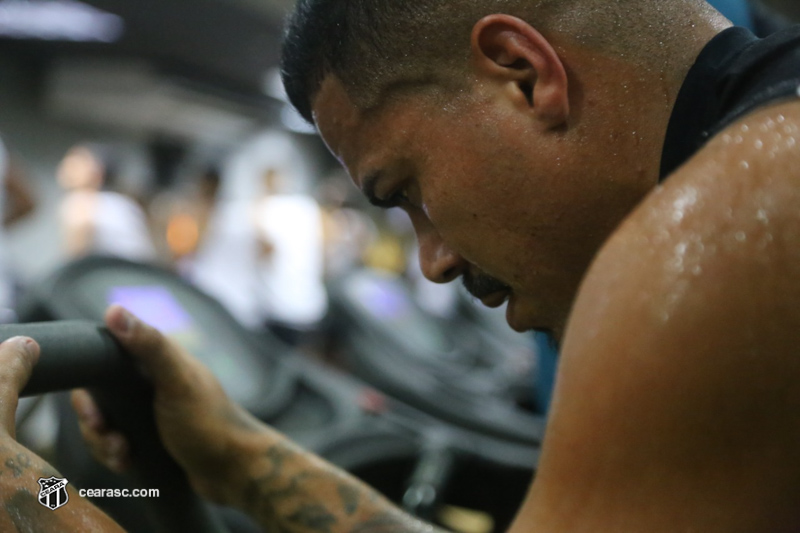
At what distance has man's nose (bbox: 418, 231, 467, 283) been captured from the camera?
949mm

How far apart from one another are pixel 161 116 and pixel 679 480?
809 cm

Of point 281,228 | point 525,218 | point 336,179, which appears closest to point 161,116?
point 336,179

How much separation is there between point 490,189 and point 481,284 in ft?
0.48

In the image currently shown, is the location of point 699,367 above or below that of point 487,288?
above

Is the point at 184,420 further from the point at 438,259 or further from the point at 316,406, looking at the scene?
the point at 316,406

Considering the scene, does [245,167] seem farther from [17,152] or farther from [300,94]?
[300,94]

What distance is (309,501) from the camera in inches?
44.6

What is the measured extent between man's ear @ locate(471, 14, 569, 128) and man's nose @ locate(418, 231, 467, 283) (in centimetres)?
21

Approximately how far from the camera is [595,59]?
2.71 ft

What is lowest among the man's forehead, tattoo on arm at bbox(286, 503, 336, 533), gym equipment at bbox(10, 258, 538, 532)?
gym equipment at bbox(10, 258, 538, 532)

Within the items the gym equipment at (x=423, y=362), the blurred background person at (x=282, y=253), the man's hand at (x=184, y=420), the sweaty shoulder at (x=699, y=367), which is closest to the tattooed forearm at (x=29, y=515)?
the man's hand at (x=184, y=420)

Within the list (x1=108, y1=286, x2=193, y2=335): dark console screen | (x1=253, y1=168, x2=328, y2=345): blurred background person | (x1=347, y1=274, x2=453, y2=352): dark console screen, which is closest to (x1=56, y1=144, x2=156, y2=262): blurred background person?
(x1=253, y1=168, x2=328, y2=345): blurred background person

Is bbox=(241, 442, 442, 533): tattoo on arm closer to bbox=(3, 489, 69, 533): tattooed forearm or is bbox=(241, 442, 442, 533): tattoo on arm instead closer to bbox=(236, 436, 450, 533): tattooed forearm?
bbox=(236, 436, 450, 533): tattooed forearm

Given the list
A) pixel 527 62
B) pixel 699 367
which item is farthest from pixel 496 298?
pixel 699 367
